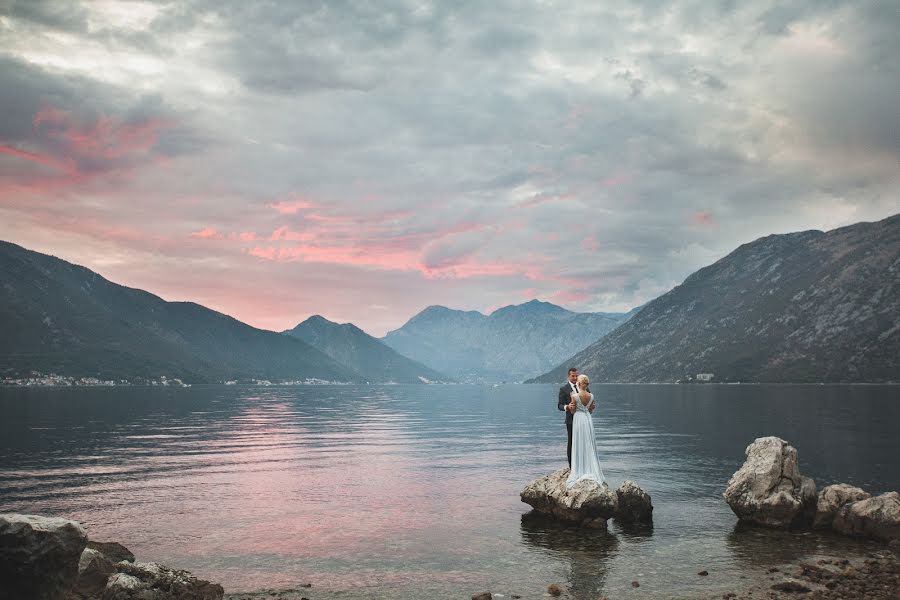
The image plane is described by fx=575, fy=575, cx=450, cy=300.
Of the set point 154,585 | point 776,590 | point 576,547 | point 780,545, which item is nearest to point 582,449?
point 576,547

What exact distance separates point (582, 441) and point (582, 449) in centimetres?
48

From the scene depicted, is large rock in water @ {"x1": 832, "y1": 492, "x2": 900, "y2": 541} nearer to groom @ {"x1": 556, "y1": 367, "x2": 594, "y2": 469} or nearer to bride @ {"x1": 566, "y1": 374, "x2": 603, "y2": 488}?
bride @ {"x1": 566, "y1": 374, "x2": 603, "y2": 488}

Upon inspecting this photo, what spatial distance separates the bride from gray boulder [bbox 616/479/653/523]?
1.57 meters

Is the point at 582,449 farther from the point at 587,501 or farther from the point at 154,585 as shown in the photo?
the point at 154,585

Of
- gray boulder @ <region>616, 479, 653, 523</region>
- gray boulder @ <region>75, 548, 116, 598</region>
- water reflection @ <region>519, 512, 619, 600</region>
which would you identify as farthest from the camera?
gray boulder @ <region>616, 479, 653, 523</region>

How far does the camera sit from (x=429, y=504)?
104ft

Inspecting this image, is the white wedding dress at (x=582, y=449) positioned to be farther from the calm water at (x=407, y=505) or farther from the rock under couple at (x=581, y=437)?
the calm water at (x=407, y=505)

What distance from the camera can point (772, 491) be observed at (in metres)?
26.5

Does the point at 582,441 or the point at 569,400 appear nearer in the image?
the point at 582,441

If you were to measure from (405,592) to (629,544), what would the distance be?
9.91 m

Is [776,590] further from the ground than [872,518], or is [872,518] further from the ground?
[872,518]

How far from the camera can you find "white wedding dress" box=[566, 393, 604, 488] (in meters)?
26.8

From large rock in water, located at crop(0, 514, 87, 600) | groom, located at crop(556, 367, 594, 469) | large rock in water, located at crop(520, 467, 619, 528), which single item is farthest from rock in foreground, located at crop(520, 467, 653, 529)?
large rock in water, located at crop(0, 514, 87, 600)

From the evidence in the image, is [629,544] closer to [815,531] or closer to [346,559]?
[815,531]
